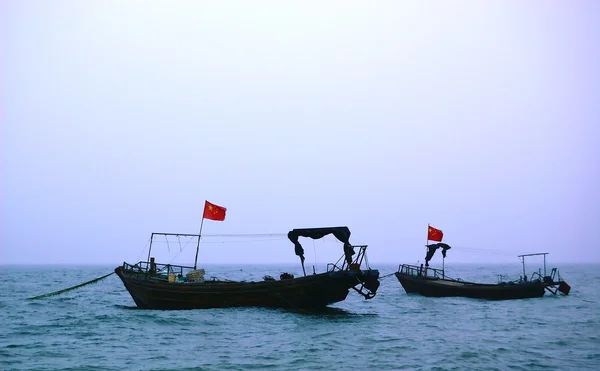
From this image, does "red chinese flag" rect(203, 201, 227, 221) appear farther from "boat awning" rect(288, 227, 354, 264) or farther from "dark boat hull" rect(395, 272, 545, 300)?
"dark boat hull" rect(395, 272, 545, 300)

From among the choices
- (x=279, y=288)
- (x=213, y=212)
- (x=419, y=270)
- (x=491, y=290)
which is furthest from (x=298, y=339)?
(x=419, y=270)

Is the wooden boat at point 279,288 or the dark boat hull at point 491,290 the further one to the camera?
the dark boat hull at point 491,290

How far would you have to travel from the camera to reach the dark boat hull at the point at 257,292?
2814cm

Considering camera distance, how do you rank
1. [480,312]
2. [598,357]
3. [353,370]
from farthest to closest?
[480,312] < [598,357] < [353,370]

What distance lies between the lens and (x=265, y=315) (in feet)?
92.1

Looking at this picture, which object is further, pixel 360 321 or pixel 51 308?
pixel 51 308

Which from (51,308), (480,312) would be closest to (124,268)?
(51,308)

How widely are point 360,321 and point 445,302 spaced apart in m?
12.8

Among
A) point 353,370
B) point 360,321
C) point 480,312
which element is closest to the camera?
point 353,370

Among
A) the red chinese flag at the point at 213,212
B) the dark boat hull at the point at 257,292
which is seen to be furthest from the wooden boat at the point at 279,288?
the red chinese flag at the point at 213,212

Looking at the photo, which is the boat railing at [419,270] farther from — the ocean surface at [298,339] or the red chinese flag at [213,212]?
the red chinese flag at [213,212]

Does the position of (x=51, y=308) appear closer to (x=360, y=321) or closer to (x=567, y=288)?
(x=360, y=321)

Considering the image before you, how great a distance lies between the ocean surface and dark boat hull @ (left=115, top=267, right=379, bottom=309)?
2.25ft

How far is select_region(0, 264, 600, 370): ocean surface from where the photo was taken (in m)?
18.1
